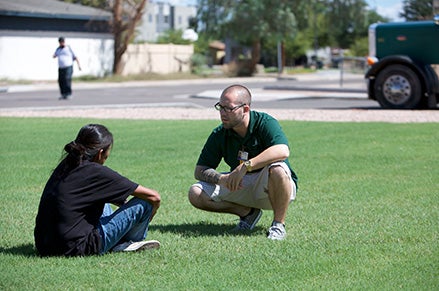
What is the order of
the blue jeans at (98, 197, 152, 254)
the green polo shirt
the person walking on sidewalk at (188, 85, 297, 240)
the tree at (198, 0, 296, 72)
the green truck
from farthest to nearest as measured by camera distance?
the tree at (198, 0, 296, 72)
the green truck
the green polo shirt
the person walking on sidewalk at (188, 85, 297, 240)
the blue jeans at (98, 197, 152, 254)

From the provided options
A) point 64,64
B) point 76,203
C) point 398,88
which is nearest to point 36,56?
point 64,64

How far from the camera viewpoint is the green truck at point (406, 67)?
20.1 m

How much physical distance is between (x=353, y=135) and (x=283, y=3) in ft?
130

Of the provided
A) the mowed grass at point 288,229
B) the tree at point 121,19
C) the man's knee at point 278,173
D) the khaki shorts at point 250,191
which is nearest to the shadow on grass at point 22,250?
the mowed grass at point 288,229

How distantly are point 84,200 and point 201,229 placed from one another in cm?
159

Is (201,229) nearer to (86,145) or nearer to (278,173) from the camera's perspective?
(278,173)

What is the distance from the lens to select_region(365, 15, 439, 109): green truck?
20078mm

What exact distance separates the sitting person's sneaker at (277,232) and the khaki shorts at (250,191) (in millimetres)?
274

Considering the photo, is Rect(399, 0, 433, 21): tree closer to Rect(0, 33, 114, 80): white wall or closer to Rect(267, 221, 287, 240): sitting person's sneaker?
Rect(0, 33, 114, 80): white wall

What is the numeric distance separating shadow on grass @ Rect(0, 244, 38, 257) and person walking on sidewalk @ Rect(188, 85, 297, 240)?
1474 mm

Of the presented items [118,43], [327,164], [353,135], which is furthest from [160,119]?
[118,43]

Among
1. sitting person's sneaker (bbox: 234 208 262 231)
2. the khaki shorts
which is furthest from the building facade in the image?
the khaki shorts

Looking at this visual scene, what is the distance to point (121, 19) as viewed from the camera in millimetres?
47562

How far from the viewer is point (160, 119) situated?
18.5 metres
